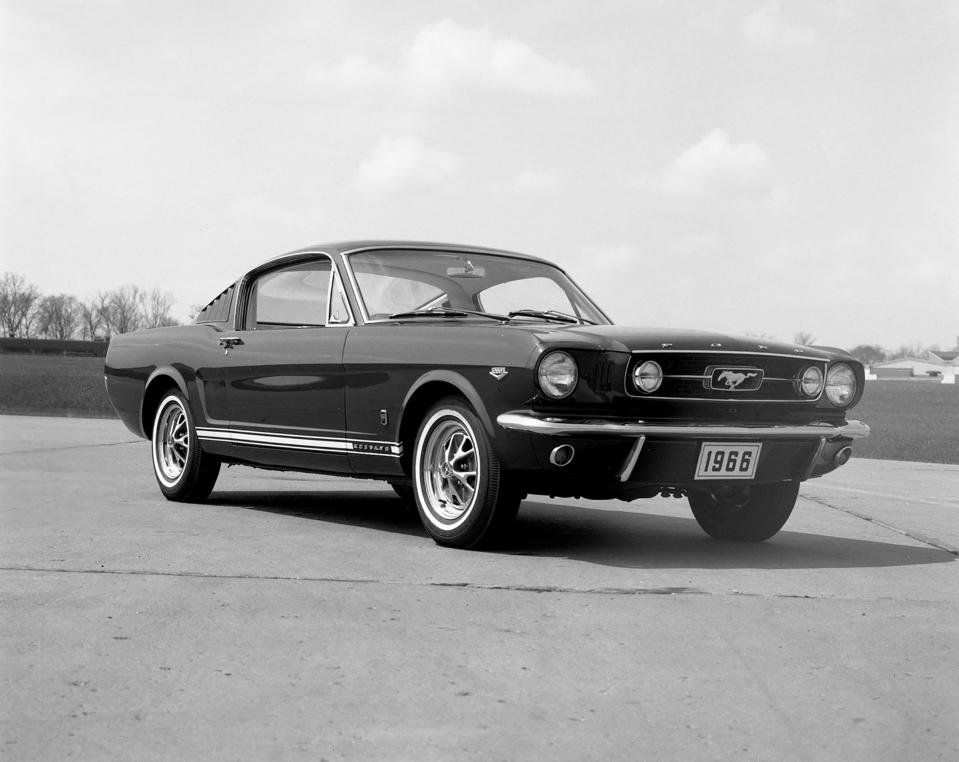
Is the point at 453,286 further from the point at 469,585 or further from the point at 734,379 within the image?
the point at 469,585

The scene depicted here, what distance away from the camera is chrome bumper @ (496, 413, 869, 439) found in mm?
5527

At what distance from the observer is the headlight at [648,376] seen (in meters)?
5.75

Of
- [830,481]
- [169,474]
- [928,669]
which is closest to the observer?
[928,669]

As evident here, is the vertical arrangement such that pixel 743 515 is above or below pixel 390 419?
below


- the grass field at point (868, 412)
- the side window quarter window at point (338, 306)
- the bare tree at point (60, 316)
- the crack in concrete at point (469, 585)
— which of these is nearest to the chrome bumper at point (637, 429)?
the crack in concrete at point (469, 585)

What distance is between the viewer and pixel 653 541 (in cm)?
→ 662

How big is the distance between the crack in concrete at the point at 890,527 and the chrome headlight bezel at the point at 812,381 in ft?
3.45

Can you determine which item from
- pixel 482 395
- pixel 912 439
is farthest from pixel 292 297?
pixel 912 439

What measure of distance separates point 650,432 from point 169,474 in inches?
142

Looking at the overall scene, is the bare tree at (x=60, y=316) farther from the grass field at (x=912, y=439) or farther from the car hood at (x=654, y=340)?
the car hood at (x=654, y=340)

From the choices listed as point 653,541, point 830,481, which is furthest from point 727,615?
point 830,481

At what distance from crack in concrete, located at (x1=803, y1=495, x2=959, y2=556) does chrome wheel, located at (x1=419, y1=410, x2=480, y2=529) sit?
243 cm

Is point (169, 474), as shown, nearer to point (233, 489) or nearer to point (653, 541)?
point (233, 489)

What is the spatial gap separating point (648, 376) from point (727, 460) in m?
0.53
